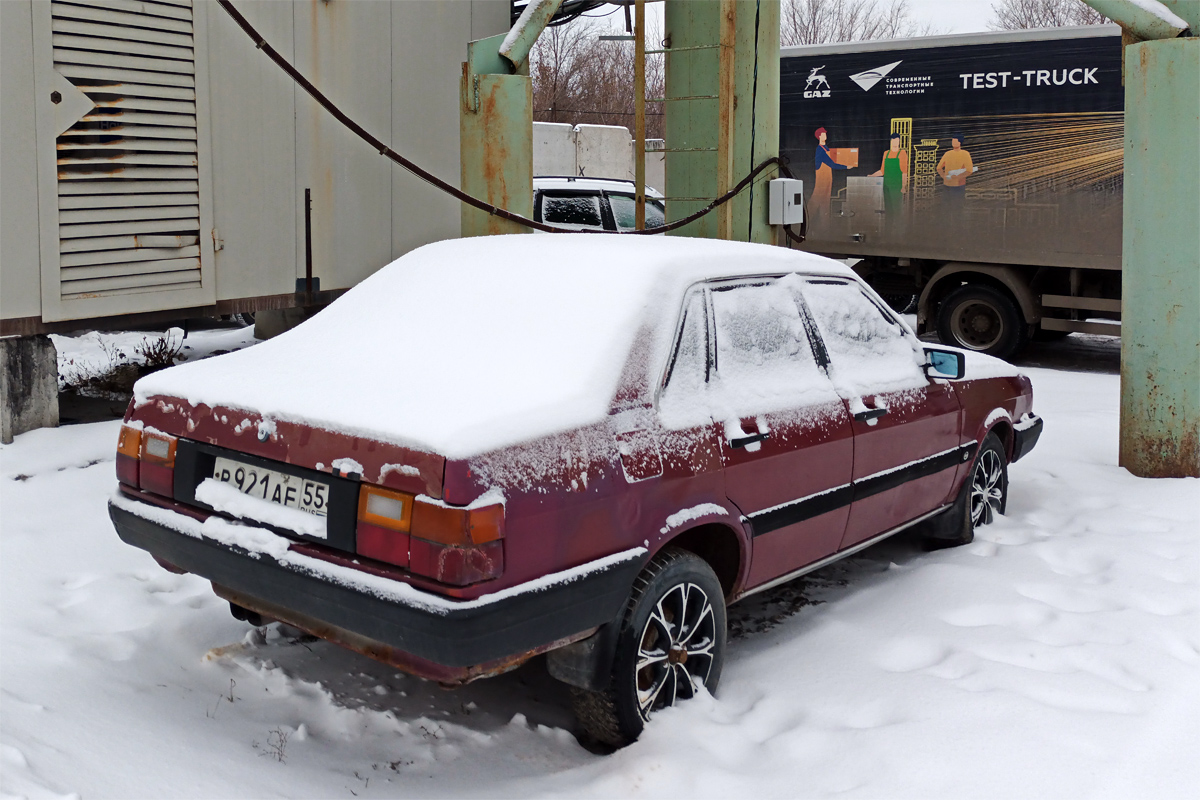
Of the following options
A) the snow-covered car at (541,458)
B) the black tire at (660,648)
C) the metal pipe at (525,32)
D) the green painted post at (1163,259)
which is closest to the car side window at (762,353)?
the snow-covered car at (541,458)

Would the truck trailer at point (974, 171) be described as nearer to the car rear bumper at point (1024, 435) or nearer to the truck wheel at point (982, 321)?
the truck wheel at point (982, 321)

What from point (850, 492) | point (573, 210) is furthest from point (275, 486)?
point (573, 210)

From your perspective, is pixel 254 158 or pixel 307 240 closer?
pixel 254 158

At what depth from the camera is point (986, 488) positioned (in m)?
5.63

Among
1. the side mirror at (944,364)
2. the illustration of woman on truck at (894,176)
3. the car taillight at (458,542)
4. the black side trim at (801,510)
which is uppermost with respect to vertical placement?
the illustration of woman on truck at (894,176)

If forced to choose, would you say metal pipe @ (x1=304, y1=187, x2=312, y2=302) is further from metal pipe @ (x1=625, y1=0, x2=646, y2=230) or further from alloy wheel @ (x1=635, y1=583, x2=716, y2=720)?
alloy wheel @ (x1=635, y1=583, x2=716, y2=720)

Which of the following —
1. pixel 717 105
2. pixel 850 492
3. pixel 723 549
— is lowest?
pixel 723 549

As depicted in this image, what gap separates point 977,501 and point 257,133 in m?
A: 5.12

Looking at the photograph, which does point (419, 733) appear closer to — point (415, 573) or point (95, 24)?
point (415, 573)

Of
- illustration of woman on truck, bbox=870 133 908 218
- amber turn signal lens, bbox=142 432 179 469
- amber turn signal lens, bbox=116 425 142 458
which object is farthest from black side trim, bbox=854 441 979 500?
illustration of woman on truck, bbox=870 133 908 218

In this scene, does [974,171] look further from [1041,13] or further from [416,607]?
[1041,13]

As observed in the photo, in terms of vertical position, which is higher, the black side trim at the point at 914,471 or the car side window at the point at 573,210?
the car side window at the point at 573,210

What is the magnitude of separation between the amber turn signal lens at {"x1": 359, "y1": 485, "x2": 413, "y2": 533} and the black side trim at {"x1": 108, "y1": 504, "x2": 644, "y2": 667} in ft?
0.64

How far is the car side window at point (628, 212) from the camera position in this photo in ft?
33.5
